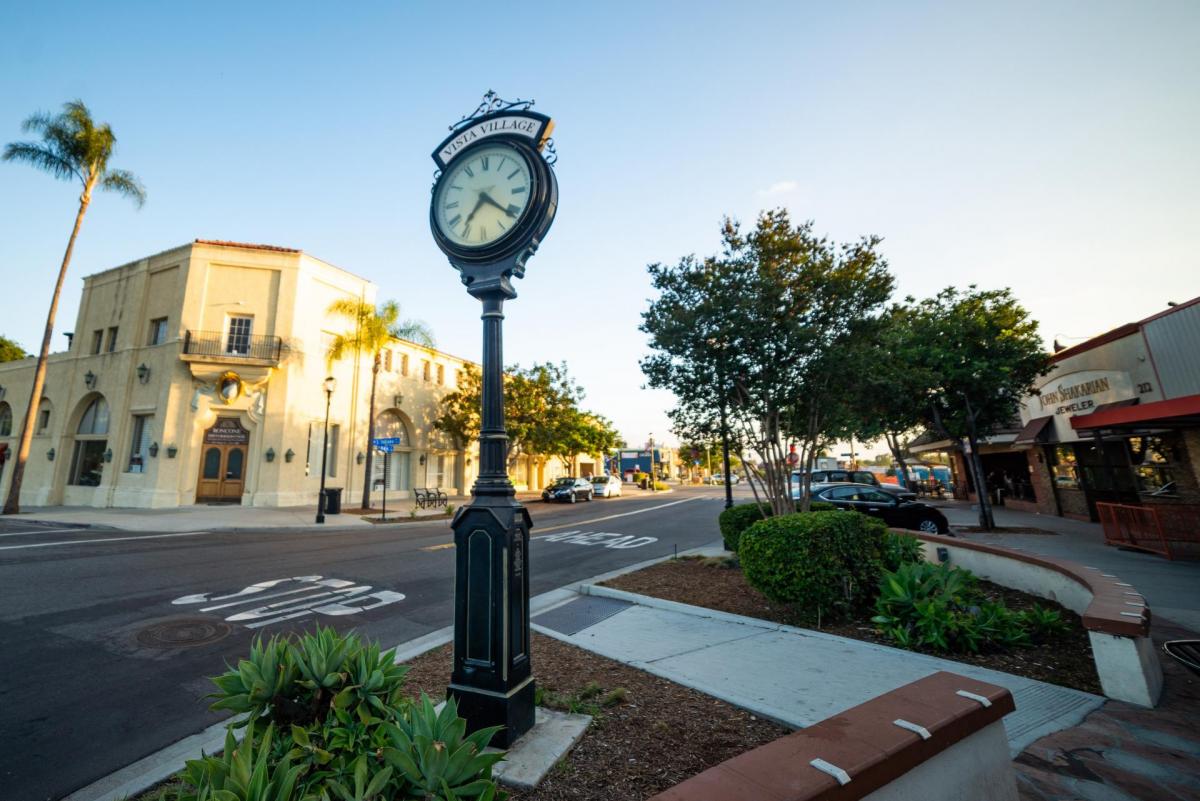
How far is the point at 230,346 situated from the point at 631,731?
26.7 m

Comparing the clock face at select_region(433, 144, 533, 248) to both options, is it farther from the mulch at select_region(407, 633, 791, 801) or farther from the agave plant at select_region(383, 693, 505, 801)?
the mulch at select_region(407, 633, 791, 801)

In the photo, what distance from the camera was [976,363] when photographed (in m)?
14.0

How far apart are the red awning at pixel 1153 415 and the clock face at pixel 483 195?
1207cm

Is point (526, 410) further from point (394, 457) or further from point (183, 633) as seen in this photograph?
point (183, 633)

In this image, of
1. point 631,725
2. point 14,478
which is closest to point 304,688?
point 631,725

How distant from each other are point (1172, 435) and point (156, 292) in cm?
3879

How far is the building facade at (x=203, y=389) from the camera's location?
21984mm

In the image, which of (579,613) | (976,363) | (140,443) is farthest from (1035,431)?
(140,443)

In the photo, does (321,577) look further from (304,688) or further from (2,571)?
(304,688)

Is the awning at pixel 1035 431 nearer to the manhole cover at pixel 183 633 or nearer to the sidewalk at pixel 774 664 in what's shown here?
the sidewalk at pixel 774 664

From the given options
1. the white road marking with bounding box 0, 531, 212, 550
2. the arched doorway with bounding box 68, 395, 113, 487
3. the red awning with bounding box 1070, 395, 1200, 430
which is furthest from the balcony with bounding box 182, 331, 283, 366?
the red awning with bounding box 1070, 395, 1200, 430

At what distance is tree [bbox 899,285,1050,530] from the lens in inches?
564

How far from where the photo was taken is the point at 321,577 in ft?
27.7

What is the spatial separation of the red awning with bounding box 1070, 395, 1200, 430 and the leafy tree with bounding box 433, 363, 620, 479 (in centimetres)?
2507
